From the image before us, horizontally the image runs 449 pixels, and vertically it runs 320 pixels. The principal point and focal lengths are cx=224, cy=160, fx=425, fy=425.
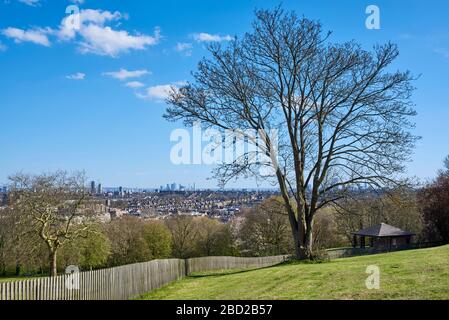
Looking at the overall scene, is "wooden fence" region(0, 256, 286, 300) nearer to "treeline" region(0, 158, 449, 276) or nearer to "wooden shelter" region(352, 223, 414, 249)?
"treeline" region(0, 158, 449, 276)

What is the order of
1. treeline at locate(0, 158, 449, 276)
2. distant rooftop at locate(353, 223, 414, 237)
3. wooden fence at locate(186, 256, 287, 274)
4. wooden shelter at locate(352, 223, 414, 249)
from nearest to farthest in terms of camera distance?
wooden fence at locate(186, 256, 287, 274)
treeline at locate(0, 158, 449, 276)
distant rooftop at locate(353, 223, 414, 237)
wooden shelter at locate(352, 223, 414, 249)

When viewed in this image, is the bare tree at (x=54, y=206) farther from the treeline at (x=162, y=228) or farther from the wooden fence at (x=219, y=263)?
the wooden fence at (x=219, y=263)

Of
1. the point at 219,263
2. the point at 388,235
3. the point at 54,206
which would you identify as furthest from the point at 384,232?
the point at 54,206

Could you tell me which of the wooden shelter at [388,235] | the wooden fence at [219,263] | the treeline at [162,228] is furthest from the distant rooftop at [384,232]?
the wooden fence at [219,263]

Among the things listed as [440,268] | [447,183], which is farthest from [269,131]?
[447,183]

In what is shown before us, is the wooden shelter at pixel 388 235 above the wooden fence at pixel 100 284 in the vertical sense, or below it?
below

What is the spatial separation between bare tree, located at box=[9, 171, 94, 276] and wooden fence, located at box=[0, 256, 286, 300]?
1659cm

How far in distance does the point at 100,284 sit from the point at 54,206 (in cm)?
2308

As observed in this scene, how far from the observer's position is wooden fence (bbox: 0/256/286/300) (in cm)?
1192

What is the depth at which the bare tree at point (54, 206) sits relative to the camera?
34969 mm

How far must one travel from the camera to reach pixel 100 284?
580 inches

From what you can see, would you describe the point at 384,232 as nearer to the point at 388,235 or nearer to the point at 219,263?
the point at 388,235

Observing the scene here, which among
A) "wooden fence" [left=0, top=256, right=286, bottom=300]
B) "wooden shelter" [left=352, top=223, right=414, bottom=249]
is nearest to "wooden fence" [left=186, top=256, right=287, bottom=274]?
"wooden fence" [left=0, top=256, right=286, bottom=300]

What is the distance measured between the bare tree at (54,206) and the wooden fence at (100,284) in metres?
16.6
